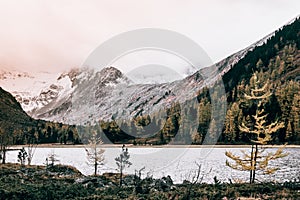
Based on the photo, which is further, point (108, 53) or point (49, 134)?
point (49, 134)

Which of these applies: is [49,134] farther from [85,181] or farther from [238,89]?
[85,181]

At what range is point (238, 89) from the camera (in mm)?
164125

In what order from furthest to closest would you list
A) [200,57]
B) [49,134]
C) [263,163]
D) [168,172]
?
[49,134] < [168,172] < [263,163] < [200,57]

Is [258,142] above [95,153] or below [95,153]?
above

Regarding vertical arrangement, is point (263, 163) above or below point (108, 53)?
below

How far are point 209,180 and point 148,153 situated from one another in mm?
46011

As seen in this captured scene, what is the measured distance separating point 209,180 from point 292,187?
1735cm

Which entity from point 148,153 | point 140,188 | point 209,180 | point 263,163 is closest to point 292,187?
point 263,163

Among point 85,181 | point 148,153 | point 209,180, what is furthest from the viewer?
point 148,153

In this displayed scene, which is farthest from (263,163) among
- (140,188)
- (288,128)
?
(288,128)

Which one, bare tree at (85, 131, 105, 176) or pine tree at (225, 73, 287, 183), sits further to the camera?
bare tree at (85, 131, 105, 176)

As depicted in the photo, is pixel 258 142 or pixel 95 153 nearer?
pixel 258 142

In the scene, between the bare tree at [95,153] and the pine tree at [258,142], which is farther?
the bare tree at [95,153]

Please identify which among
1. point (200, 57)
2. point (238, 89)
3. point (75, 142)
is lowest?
point (75, 142)
